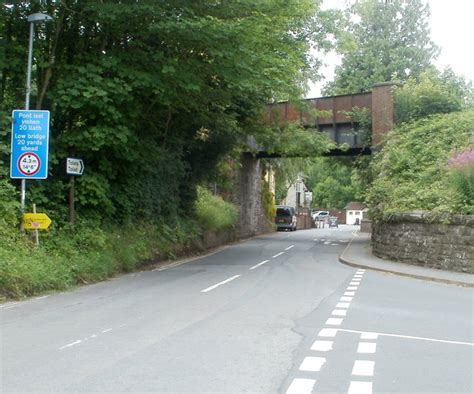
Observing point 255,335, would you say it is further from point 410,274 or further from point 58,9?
point 58,9

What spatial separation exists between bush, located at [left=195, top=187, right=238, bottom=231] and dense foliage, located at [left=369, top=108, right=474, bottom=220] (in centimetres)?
835

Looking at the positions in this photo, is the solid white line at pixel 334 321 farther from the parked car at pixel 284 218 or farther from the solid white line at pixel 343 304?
the parked car at pixel 284 218

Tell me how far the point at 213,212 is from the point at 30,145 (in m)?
16.2

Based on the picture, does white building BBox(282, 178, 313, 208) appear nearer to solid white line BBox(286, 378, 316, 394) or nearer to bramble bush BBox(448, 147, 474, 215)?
bramble bush BBox(448, 147, 474, 215)

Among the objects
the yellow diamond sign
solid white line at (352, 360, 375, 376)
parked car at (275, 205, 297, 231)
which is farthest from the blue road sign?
parked car at (275, 205, 297, 231)

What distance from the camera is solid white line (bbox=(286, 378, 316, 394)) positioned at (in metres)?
5.65

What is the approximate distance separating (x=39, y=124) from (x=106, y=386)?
10.3 meters

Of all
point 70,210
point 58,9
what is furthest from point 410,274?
point 58,9

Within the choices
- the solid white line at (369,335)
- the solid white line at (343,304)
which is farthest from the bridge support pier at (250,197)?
the solid white line at (369,335)

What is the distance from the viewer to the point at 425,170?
78.5ft

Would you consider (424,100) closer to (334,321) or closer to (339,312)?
Answer: (339,312)

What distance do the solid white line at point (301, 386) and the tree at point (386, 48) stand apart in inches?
2210

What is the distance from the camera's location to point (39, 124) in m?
14.7

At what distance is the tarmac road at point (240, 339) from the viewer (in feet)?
19.8
